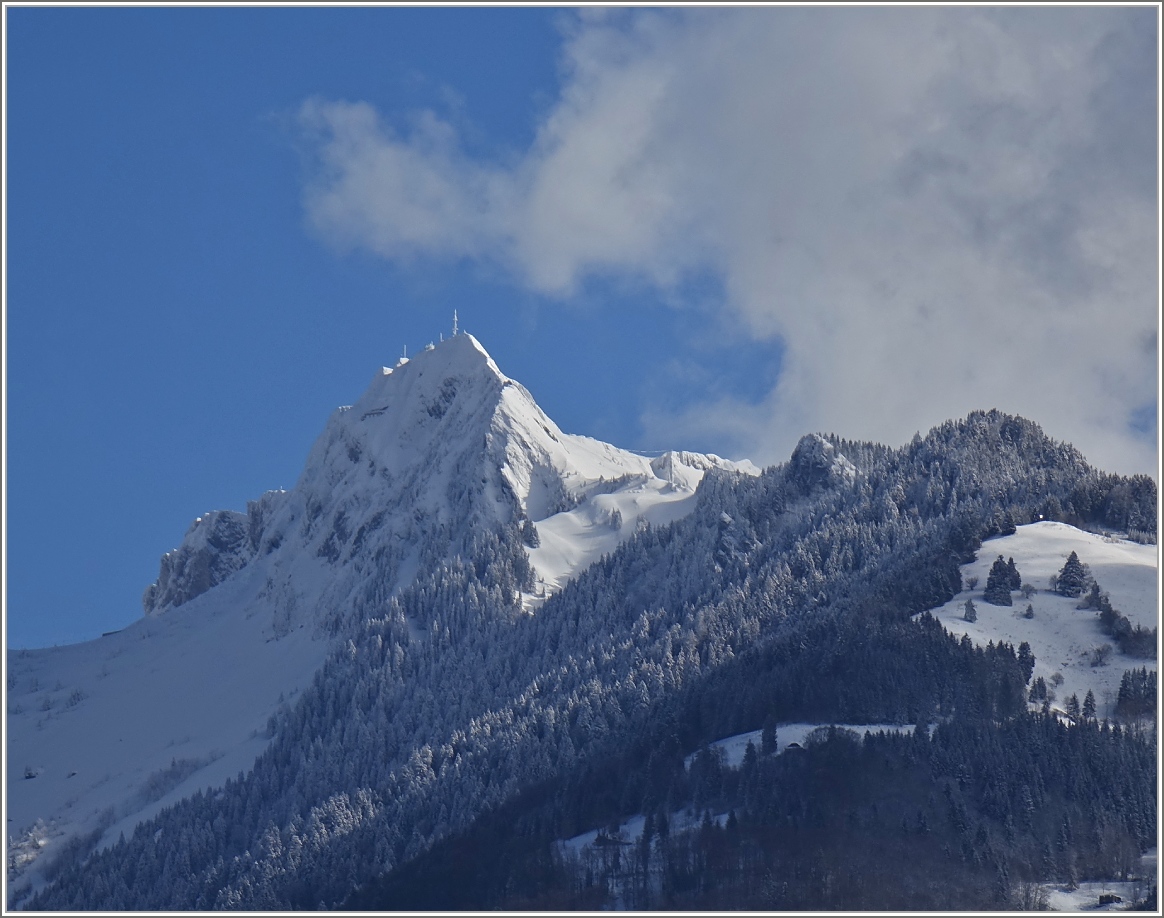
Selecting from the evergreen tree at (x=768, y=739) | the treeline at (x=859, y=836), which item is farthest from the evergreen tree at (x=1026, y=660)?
the evergreen tree at (x=768, y=739)

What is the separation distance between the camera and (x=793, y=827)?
16088cm

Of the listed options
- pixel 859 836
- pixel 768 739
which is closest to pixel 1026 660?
pixel 768 739

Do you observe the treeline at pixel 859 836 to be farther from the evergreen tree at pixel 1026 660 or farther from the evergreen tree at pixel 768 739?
the evergreen tree at pixel 1026 660

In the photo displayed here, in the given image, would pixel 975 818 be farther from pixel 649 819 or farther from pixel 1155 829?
pixel 649 819

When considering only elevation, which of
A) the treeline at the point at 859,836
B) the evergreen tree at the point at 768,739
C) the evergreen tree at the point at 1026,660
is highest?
the evergreen tree at the point at 1026,660

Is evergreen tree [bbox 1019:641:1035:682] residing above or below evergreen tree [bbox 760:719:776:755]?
above

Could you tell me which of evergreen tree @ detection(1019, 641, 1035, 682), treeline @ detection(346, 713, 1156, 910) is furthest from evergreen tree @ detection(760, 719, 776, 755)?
evergreen tree @ detection(1019, 641, 1035, 682)

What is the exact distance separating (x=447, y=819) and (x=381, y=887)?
16024 mm

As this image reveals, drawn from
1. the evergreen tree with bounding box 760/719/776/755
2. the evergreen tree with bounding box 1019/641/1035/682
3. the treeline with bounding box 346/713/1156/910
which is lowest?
the treeline with bounding box 346/713/1156/910

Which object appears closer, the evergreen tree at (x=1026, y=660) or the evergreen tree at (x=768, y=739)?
the evergreen tree at (x=768, y=739)

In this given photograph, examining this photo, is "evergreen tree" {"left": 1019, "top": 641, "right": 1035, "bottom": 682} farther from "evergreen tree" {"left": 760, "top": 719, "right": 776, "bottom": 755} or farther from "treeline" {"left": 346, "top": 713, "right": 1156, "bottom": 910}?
"evergreen tree" {"left": 760, "top": 719, "right": 776, "bottom": 755}

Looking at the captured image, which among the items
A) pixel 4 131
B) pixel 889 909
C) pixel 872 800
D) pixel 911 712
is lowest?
pixel 889 909

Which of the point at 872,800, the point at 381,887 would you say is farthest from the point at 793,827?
the point at 381,887

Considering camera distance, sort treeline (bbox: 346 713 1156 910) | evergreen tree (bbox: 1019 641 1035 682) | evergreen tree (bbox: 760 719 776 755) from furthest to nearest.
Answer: evergreen tree (bbox: 1019 641 1035 682) → evergreen tree (bbox: 760 719 776 755) → treeline (bbox: 346 713 1156 910)
